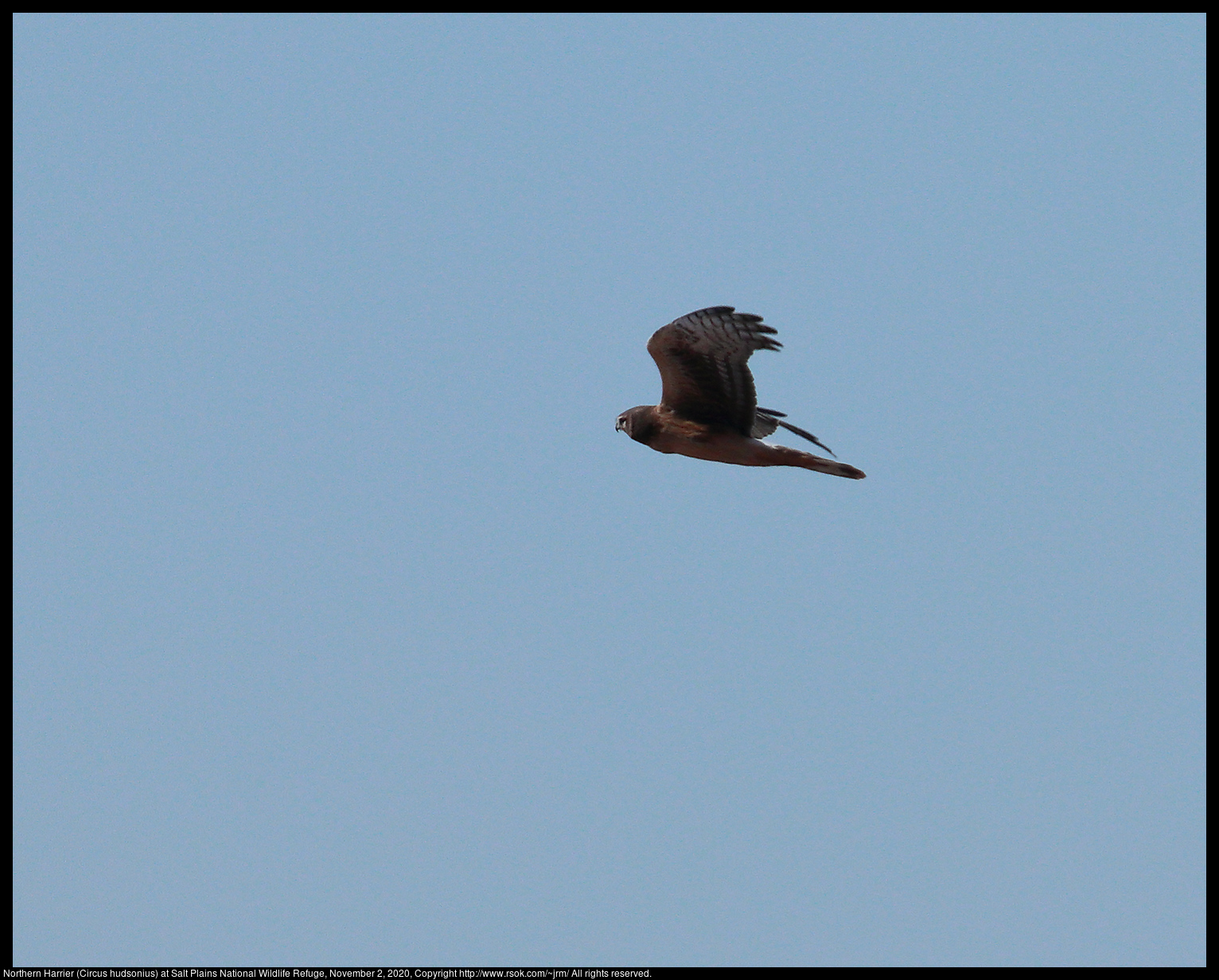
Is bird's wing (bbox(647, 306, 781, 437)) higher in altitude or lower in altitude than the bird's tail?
higher

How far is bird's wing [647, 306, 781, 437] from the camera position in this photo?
16.1 meters

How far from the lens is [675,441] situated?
17250 millimetres

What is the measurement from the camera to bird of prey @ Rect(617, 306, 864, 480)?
16.2m

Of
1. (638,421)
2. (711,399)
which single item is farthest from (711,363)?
(638,421)

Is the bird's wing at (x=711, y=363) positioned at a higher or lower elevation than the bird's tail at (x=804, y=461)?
higher

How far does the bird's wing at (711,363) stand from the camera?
52.7 feet

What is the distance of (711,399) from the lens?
16.9 meters

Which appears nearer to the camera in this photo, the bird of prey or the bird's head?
the bird of prey

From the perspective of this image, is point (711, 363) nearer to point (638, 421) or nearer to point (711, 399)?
point (711, 399)

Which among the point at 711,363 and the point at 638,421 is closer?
the point at 711,363

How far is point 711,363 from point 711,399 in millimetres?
438

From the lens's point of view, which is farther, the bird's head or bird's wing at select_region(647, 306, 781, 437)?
the bird's head
